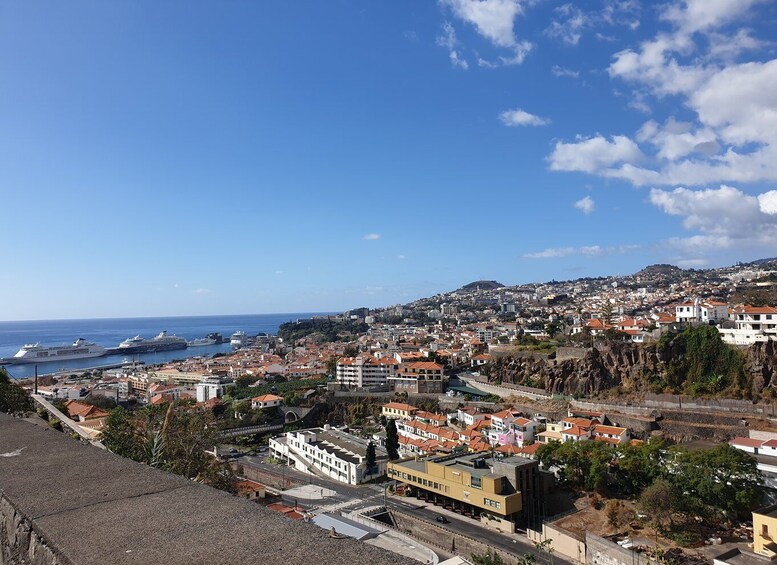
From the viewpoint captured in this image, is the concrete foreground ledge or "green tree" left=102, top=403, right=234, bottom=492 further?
"green tree" left=102, top=403, right=234, bottom=492

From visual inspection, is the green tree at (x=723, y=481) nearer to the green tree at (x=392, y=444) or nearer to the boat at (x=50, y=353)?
the green tree at (x=392, y=444)

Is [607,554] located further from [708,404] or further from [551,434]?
[708,404]

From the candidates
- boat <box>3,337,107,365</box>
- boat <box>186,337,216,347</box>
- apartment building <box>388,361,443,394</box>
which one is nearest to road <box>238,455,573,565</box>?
apartment building <box>388,361,443,394</box>

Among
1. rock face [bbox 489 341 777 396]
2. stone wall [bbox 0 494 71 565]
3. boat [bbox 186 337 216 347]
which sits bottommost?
boat [bbox 186 337 216 347]

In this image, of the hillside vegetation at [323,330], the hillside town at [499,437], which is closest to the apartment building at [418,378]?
the hillside town at [499,437]

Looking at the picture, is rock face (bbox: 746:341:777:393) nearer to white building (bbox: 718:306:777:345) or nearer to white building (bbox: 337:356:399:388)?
white building (bbox: 718:306:777:345)

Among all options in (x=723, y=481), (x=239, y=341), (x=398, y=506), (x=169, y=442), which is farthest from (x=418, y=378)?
(x=239, y=341)
